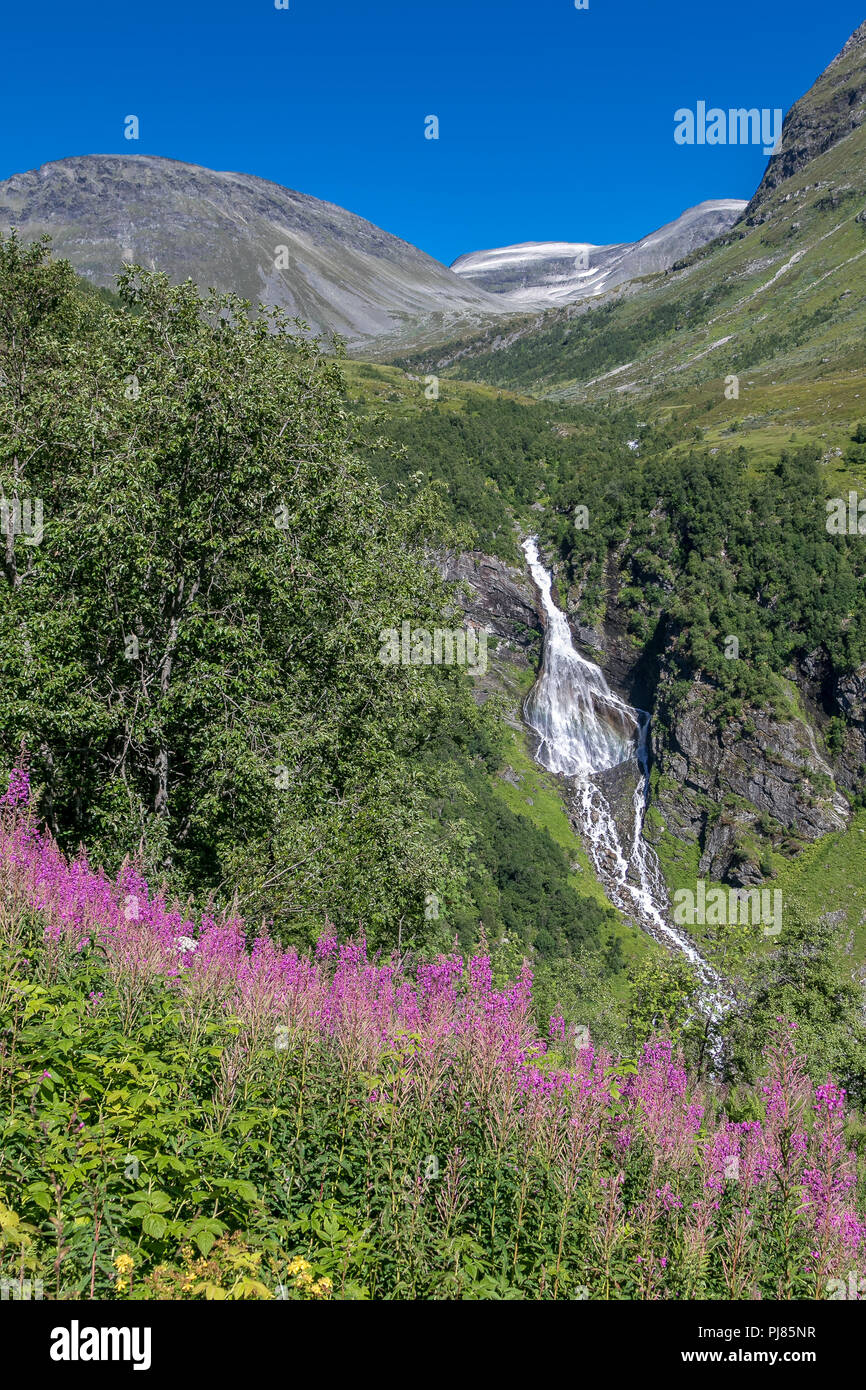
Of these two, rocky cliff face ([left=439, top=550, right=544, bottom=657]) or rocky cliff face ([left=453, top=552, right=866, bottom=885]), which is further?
rocky cliff face ([left=439, top=550, right=544, bottom=657])

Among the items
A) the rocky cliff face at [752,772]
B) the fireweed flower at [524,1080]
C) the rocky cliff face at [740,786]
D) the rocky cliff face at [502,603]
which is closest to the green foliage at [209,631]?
the fireweed flower at [524,1080]

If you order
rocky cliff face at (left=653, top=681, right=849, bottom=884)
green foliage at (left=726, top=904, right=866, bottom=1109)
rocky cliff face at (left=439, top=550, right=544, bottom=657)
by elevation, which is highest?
rocky cliff face at (left=439, top=550, right=544, bottom=657)

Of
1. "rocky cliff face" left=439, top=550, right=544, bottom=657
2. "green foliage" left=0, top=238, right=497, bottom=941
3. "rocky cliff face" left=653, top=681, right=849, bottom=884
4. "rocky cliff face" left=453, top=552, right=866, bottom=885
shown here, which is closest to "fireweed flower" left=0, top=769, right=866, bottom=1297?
"green foliage" left=0, top=238, right=497, bottom=941

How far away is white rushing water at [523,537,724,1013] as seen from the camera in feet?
248

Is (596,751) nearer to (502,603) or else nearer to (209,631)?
(502,603)

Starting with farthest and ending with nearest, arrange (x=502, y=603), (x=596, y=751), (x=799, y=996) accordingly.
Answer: (x=502, y=603)
(x=596, y=751)
(x=799, y=996)

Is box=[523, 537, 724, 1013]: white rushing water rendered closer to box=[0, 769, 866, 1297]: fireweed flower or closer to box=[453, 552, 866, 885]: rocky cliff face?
box=[453, 552, 866, 885]: rocky cliff face

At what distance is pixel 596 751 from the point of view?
88812 millimetres

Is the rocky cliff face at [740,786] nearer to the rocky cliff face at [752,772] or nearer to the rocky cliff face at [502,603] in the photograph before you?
the rocky cliff face at [752,772]

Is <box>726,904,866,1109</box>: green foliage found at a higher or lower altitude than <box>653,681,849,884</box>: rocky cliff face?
lower

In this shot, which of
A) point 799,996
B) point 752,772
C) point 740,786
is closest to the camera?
point 799,996

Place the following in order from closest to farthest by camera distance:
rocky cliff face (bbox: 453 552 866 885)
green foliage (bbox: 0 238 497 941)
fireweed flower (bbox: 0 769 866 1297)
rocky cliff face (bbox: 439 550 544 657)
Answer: fireweed flower (bbox: 0 769 866 1297) < green foliage (bbox: 0 238 497 941) < rocky cliff face (bbox: 453 552 866 885) < rocky cliff face (bbox: 439 550 544 657)

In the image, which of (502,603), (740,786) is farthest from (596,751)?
(502,603)

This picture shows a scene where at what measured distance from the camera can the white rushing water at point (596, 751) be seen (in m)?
75.5
